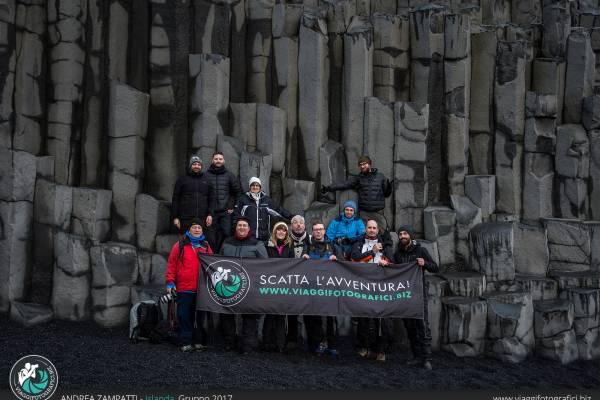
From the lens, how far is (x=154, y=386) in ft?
26.0

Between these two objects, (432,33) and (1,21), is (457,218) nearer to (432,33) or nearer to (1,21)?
(432,33)

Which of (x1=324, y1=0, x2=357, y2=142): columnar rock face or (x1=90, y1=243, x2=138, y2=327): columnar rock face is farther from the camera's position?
(x1=324, y1=0, x2=357, y2=142): columnar rock face

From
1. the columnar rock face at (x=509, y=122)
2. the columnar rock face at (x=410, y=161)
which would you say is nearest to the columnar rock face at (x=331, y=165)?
the columnar rock face at (x=410, y=161)

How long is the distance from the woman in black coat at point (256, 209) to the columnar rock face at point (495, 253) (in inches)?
165

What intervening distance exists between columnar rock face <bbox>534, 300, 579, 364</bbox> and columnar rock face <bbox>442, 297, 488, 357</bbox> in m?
1.11

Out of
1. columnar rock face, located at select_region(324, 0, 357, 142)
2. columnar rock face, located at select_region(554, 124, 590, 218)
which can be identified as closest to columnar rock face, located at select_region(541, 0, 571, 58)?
columnar rock face, located at select_region(554, 124, 590, 218)

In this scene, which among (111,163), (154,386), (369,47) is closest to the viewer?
(154,386)

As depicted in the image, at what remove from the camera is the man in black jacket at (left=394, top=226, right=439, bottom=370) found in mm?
9461

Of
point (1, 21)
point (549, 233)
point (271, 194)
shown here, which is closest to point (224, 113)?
point (271, 194)

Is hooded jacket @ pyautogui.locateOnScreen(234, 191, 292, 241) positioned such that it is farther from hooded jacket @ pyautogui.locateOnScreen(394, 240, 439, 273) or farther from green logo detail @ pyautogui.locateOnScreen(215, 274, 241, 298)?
hooded jacket @ pyautogui.locateOnScreen(394, 240, 439, 273)

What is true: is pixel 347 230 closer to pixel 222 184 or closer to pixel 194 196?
pixel 222 184

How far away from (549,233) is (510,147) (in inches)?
79.7

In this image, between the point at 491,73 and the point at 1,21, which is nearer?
the point at 1,21

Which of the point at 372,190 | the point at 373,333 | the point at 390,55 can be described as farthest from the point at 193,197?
the point at 390,55
